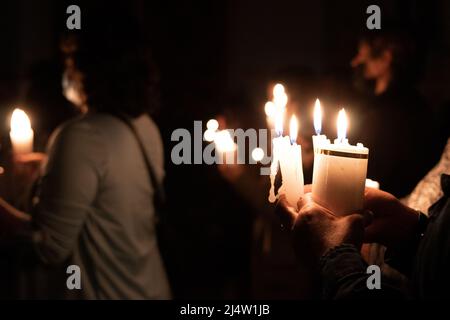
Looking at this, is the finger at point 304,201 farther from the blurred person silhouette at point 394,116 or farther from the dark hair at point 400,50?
the dark hair at point 400,50

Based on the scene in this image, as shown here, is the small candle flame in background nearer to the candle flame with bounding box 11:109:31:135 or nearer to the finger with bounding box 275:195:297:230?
the candle flame with bounding box 11:109:31:135

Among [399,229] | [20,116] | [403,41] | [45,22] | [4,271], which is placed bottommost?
[4,271]

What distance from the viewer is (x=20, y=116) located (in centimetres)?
189

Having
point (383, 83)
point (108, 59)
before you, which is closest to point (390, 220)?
point (108, 59)

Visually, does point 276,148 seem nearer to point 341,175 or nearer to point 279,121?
point 279,121

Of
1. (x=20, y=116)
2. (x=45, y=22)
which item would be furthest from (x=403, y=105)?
(x=45, y=22)

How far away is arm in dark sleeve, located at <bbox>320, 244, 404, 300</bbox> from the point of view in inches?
40.6

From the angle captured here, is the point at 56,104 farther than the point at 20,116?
Yes

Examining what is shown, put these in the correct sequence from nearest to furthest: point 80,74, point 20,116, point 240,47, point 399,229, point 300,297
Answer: point 399,229 < point 20,116 < point 80,74 < point 300,297 < point 240,47

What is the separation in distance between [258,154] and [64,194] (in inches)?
59.0

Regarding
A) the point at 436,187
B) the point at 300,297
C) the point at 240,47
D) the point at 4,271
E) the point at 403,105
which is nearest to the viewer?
the point at 436,187

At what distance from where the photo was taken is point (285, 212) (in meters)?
1.27

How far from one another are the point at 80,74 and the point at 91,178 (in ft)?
1.61

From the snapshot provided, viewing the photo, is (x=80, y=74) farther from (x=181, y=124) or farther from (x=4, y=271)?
(x=181, y=124)
